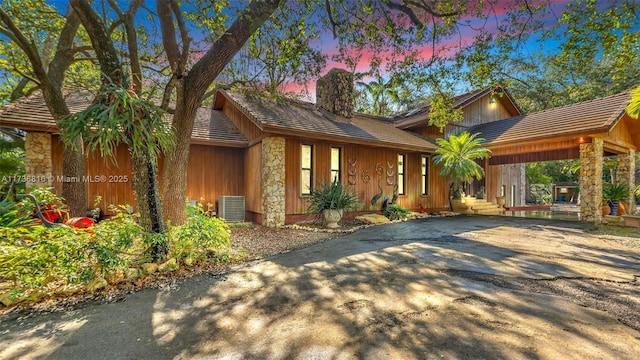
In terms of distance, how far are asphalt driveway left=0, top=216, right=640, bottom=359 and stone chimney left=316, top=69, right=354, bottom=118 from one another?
8.39 meters

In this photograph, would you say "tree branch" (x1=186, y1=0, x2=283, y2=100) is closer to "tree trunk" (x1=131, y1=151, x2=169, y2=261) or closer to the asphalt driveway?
"tree trunk" (x1=131, y1=151, x2=169, y2=261)

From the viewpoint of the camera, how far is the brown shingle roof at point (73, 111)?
6.43m

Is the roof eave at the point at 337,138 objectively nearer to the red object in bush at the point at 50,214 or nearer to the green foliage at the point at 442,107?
the green foliage at the point at 442,107

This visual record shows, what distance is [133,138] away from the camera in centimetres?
355

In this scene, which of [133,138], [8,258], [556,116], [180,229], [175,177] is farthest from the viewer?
[556,116]

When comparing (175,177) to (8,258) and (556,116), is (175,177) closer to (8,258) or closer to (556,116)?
(8,258)

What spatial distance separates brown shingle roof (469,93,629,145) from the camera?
834cm

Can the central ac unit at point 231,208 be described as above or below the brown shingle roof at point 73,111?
below

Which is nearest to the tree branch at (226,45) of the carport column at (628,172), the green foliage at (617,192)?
the green foliage at (617,192)

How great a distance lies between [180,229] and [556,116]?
13644 mm

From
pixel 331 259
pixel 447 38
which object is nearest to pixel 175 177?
pixel 331 259

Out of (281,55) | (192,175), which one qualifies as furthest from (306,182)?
(281,55)

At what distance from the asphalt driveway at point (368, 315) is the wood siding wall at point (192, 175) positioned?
5435 mm

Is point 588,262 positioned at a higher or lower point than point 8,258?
lower
